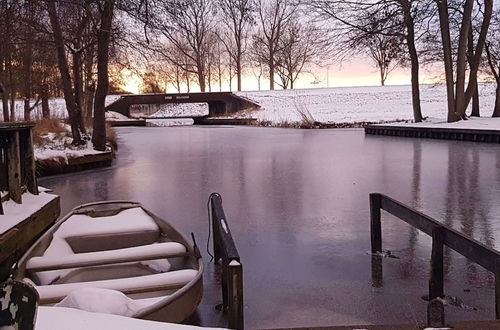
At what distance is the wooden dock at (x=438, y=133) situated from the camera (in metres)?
18.2

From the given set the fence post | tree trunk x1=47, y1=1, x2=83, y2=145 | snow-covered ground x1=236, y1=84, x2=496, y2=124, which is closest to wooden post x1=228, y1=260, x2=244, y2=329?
the fence post

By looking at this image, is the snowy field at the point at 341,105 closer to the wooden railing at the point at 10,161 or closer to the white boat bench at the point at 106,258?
the wooden railing at the point at 10,161

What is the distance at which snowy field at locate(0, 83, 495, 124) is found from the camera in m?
39.8

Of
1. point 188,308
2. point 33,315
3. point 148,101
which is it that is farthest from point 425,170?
point 148,101

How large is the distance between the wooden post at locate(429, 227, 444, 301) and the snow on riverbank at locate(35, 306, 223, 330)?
7.04 feet

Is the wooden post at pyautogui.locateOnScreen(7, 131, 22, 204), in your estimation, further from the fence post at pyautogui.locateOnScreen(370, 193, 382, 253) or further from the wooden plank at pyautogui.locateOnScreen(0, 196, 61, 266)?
the fence post at pyautogui.locateOnScreen(370, 193, 382, 253)

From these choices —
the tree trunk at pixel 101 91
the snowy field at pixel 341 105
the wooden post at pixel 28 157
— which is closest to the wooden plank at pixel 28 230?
the wooden post at pixel 28 157

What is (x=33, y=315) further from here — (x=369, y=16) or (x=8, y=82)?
(x=369, y=16)

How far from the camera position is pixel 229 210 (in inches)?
293

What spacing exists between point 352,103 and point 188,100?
569 inches

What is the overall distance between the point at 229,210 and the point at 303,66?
57.0m

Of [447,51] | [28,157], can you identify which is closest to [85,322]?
[28,157]

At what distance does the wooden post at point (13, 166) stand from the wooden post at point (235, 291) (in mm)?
3175

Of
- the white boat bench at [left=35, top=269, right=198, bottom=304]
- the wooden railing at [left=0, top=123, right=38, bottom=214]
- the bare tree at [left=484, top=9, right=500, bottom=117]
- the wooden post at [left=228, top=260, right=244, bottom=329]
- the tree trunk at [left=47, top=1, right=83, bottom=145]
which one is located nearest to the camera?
the wooden post at [left=228, top=260, right=244, bottom=329]
